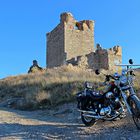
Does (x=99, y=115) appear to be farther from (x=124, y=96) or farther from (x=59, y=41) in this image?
(x=59, y=41)

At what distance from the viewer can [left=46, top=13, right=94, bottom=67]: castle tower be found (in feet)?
120

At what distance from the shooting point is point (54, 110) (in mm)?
12461

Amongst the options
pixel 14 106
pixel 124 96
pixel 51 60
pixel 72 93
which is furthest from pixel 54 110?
pixel 51 60

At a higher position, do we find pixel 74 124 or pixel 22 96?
pixel 22 96

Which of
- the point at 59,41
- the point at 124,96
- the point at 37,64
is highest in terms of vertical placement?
the point at 59,41

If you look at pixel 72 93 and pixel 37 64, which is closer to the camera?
pixel 72 93

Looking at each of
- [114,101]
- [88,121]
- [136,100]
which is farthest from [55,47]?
[136,100]

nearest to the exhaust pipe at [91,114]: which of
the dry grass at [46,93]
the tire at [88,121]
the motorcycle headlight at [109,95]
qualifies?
the tire at [88,121]

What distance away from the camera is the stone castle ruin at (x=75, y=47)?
1335 inches

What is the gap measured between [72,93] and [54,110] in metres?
1.19

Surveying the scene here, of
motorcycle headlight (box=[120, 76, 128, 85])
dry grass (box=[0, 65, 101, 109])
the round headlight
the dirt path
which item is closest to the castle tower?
dry grass (box=[0, 65, 101, 109])

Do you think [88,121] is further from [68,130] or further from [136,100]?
[136,100]

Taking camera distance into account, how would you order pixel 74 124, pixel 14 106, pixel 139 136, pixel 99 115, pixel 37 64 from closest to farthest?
pixel 139 136 < pixel 99 115 < pixel 74 124 < pixel 14 106 < pixel 37 64

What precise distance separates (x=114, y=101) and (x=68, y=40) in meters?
29.3
